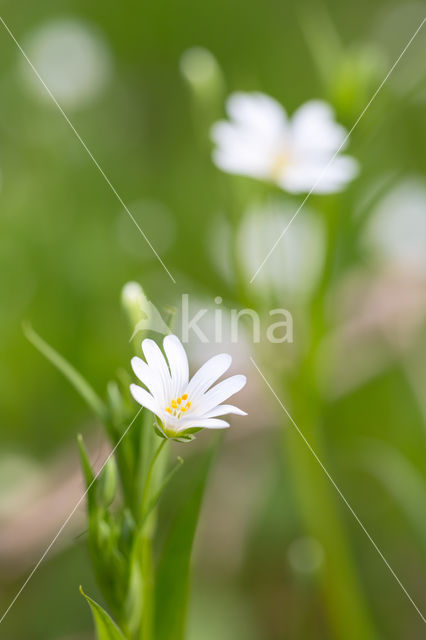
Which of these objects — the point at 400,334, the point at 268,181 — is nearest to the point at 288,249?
the point at 400,334

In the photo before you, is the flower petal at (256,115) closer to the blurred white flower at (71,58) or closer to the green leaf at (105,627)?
the green leaf at (105,627)

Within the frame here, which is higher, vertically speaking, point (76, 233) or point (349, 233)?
point (76, 233)

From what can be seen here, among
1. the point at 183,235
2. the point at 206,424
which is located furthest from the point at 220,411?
the point at 183,235

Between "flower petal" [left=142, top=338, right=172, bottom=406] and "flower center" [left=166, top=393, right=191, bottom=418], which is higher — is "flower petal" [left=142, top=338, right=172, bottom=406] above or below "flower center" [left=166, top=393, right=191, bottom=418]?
above

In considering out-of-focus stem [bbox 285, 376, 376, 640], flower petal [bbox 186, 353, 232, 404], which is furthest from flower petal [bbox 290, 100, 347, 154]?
flower petal [bbox 186, 353, 232, 404]

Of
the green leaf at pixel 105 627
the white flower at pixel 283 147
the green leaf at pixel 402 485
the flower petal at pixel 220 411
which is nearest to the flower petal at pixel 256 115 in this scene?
the white flower at pixel 283 147

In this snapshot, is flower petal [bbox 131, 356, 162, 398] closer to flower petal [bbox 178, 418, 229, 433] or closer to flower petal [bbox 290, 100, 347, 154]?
flower petal [bbox 178, 418, 229, 433]

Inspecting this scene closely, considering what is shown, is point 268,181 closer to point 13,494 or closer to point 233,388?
point 233,388
